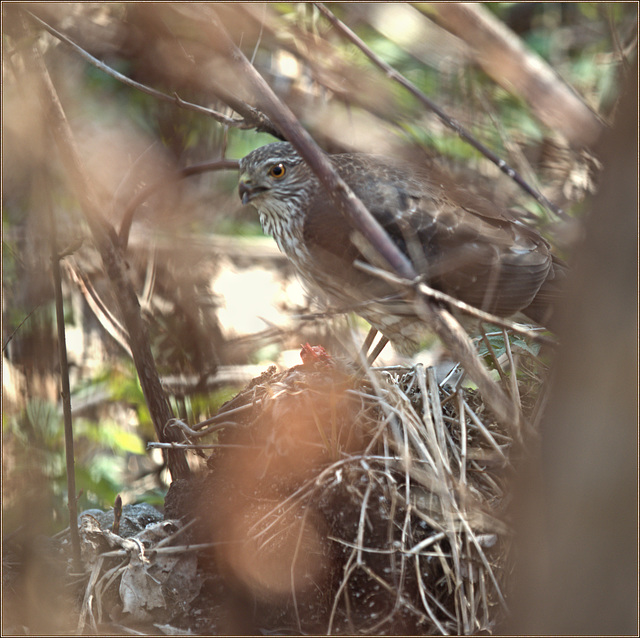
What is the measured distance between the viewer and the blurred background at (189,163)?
6.94ft

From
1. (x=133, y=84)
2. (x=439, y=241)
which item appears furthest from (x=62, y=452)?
(x=439, y=241)

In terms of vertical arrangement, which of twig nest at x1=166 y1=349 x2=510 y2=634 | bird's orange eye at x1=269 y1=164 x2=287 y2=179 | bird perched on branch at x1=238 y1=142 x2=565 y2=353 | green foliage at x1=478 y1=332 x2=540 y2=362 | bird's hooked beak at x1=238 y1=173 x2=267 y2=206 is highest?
bird's orange eye at x1=269 y1=164 x2=287 y2=179

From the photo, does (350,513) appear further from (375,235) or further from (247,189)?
(247,189)

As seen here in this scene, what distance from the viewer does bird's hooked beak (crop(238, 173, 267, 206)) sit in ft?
10.1

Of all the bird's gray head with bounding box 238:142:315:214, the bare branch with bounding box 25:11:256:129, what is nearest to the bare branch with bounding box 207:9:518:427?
the bare branch with bounding box 25:11:256:129

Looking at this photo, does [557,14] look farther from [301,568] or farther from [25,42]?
[301,568]

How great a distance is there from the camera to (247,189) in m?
3.11

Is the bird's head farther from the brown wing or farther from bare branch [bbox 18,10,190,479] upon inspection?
bare branch [bbox 18,10,190,479]

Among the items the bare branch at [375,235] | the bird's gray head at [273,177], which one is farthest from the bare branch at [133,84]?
the bird's gray head at [273,177]


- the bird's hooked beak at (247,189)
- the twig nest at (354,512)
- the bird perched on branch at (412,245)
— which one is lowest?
the twig nest at (354,512)

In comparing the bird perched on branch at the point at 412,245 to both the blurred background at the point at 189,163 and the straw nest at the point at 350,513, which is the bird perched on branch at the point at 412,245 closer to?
the blurred background at the point at 189,163

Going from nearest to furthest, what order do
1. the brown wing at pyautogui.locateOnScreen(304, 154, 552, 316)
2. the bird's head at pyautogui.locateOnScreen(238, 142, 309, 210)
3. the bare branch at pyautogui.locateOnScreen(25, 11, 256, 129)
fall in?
the bare branch at pyautogui.locateOnScreen(25, 11, 256, 129) < the brown wing at pyautogui.locateOnScreen(304, 154, 552, 316) < the bird's head at pyautogui.locateOnScreen(238, 142, 309, 210)

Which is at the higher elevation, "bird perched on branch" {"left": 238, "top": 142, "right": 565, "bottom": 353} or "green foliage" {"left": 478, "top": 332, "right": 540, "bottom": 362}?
"bird perched on branch" {"left": 238, "top": 142, "right": 565, "bottom": 353}

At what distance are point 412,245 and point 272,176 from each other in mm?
890
